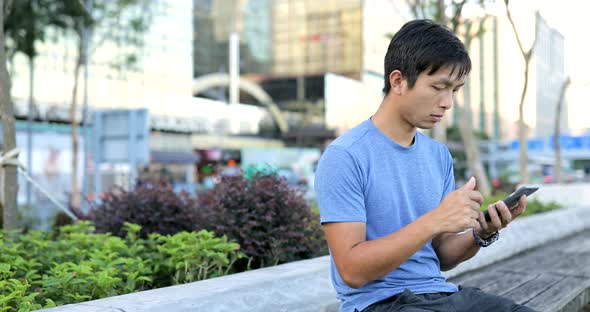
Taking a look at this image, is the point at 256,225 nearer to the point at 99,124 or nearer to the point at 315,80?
the point at 99,124

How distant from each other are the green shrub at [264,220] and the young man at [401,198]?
114 inches

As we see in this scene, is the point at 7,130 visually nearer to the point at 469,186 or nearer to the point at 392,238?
the point at 392,238

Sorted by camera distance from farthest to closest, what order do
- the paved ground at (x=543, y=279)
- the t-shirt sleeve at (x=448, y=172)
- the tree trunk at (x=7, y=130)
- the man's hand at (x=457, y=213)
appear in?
the tree trunk at (x=7, y=130) < the paved ground at (x=543, y=279) < the t-shirt sleeve at (x=448, y=172) < the man's hand at (x=457, y=213)

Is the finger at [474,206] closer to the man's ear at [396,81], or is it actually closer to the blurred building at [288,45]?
the man's ear at [396,81]

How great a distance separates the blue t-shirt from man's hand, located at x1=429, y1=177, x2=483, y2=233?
26 cm

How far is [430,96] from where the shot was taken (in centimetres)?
213

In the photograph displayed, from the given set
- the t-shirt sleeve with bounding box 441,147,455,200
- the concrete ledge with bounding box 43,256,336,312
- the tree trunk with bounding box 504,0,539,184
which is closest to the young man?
the t-shirt sleeve with bounding box 441,147,455,200

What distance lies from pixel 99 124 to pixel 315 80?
7118 cm

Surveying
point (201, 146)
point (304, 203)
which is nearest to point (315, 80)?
point (201, 146)

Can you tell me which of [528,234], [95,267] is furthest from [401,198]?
[528,234]

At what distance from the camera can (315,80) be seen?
272ft

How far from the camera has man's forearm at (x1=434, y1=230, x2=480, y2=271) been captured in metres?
2.42

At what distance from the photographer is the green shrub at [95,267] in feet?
11.8

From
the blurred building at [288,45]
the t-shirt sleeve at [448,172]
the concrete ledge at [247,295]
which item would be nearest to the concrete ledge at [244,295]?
the concrete ledge at [247,295]
